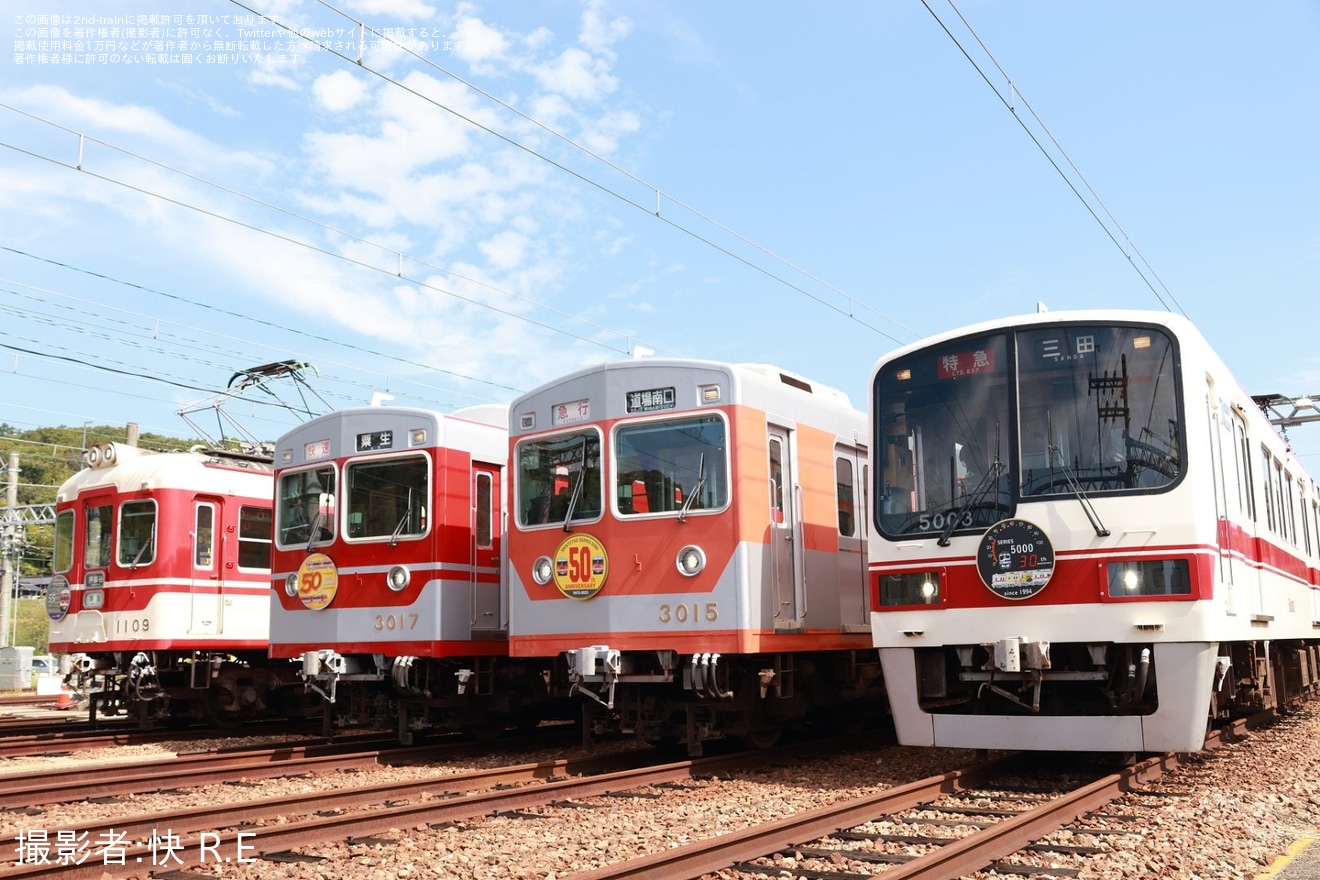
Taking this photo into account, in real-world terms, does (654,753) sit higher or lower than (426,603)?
lower

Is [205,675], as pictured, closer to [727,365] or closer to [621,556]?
[621,556]

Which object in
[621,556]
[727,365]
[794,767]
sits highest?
[727,365]

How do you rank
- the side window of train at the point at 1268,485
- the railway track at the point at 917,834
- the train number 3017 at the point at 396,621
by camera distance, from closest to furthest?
the railway track at the point at 917,834 → the side window of train at the point at 1268,485 → the train number 3017 at the point at 396,621

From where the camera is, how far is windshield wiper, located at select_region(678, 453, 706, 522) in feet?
32.9

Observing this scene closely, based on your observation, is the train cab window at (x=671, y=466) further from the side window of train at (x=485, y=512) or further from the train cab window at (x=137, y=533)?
the train cab window at (x=137, y=533)

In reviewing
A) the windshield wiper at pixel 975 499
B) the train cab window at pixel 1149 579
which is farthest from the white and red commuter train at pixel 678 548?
the train cab window at pixel 1149 579

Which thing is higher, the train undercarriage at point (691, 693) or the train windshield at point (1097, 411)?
the train windshield at point (1097, 411)

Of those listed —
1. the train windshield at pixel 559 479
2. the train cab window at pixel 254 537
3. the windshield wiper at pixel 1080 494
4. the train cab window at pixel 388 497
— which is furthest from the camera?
the train cab window at pixel 254 537

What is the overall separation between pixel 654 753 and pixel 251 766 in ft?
11.3

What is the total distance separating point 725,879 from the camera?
6.03 m

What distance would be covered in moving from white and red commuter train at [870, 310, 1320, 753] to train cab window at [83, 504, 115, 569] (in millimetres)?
10373

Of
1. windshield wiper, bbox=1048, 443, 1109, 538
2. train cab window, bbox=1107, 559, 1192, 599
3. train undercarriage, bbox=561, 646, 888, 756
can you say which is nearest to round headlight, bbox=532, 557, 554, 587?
train undercarriage, bbox=561, 646, 888, 756

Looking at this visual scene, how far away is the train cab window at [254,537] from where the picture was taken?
51.5 ft

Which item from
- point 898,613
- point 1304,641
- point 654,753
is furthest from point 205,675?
point 1304,641
